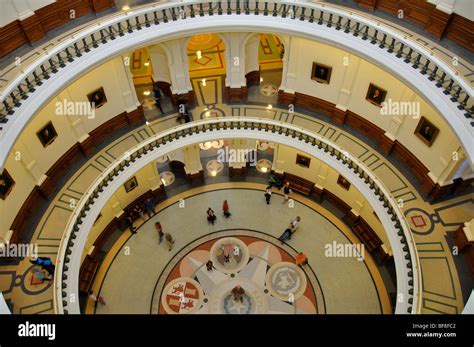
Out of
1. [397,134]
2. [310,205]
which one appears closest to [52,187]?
[310,205]

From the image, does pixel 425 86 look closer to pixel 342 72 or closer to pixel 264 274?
pixel 342 72

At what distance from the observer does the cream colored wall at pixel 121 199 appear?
62.3 feet

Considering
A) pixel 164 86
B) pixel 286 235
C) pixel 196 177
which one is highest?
pixel 164 86

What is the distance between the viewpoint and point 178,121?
20.0m

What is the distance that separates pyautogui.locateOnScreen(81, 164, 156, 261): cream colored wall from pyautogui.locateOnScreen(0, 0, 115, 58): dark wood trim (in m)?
7.06

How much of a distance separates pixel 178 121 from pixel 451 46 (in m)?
11.8

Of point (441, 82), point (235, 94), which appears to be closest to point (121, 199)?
point (235, 94)

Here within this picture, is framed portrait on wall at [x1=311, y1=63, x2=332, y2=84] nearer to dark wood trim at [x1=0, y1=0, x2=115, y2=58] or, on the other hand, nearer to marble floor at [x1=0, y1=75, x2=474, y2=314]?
marble floor at [x1=0, y1=75, x2=474, y2=314]

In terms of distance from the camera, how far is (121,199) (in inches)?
784

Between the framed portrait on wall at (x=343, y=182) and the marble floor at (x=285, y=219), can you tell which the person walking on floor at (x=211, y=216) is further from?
the framed portrait on wall at (x=343, y=182)

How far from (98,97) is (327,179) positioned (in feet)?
36.3

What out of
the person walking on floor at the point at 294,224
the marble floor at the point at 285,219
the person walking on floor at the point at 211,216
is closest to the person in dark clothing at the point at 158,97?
the marble floor at the point at 285,219

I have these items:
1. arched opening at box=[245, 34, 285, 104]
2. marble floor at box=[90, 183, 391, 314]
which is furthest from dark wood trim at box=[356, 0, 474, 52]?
marble floor at box=[90, 183, 391, 314]

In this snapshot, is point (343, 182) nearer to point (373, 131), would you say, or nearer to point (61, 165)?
point (373, 131)
